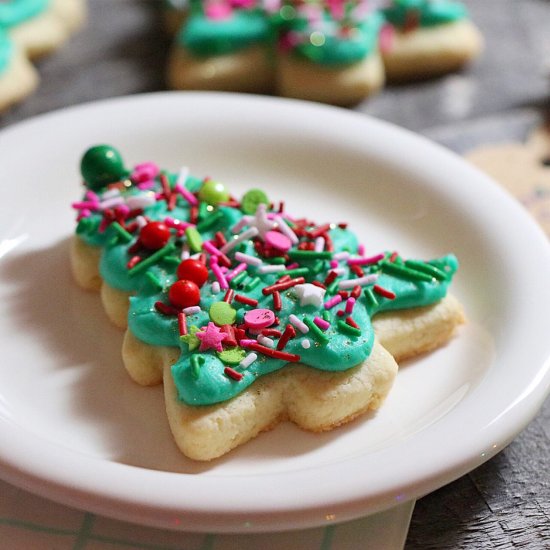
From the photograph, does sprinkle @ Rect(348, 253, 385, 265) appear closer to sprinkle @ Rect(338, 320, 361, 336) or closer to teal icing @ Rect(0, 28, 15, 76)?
sprinkle @ Rect(338, 320, 361, 336)

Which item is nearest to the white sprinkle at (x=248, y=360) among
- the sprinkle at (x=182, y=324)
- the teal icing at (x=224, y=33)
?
the sprinkle at (x=182, y=324)

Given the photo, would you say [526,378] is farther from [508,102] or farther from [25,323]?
[508,102]

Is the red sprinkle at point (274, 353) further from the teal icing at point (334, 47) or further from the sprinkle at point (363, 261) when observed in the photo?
the teal icing at point (334, 47)

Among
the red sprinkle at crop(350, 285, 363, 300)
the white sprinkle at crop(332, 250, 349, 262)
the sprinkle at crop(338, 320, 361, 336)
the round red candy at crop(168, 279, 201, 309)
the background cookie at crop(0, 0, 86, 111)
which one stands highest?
the round red candy at crop(168, 279, 201, 309)

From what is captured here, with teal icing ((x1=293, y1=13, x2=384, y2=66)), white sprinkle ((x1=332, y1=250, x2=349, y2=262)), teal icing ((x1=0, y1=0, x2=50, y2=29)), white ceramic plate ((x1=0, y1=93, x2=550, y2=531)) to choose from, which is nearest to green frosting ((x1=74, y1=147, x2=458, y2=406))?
white sprinkle ((x1=332, y1=250, x2=349, y2=262))

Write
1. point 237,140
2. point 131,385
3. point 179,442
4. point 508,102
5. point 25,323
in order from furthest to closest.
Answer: point 508,102 → point 237,140 → point 25,323 → point 131,385 → point 179,442

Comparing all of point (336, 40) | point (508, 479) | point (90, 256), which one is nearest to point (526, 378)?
point (508, 479)
